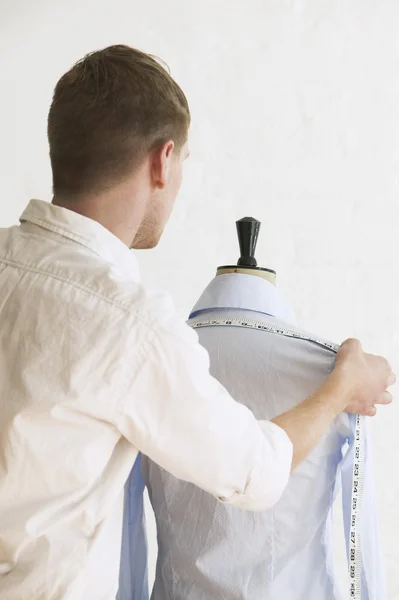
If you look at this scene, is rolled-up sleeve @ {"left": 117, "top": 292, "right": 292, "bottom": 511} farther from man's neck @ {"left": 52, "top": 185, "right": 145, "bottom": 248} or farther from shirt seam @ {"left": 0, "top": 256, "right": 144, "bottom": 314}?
man's neck @ {"left": 52, "top": 185, "right": 145, "bottom": 248}

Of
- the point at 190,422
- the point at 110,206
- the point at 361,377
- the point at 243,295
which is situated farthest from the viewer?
the point at 243,295

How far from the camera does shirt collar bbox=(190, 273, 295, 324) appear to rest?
147cm

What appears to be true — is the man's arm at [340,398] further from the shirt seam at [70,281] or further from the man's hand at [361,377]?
the shirt seam at [70,281]

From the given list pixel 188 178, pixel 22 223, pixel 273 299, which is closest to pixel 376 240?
pixel 188 178

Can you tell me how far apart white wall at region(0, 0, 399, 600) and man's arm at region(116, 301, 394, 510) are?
2002 mm

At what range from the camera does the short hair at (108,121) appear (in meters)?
1.20

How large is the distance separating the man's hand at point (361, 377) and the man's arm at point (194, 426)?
18 centimetres

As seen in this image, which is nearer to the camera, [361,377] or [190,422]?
[190,422]

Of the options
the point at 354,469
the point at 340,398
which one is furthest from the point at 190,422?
the point at 354,469

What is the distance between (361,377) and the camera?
4.29 feet

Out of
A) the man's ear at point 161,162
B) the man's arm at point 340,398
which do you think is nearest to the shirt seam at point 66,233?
the man's ear at point 161,162

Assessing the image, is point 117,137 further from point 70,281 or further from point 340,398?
point 340,398

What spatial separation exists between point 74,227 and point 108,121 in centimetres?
16

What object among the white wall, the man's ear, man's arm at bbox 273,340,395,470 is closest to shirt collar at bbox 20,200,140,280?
the man's ear
